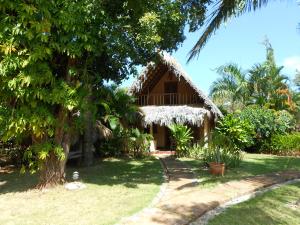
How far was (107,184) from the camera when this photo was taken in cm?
967

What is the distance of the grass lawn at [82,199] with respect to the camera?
6621mm

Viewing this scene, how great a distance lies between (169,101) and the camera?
2194cm

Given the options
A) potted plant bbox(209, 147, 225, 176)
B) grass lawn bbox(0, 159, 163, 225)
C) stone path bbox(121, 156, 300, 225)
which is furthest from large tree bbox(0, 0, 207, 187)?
potted plant bbox(209, 147, 225, 176)

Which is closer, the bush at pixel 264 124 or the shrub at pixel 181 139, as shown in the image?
the shrub at pixel 181 139

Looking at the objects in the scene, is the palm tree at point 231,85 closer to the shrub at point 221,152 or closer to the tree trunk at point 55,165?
the shrub at point 221,152

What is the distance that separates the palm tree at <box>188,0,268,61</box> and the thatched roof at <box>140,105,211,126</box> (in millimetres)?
9159

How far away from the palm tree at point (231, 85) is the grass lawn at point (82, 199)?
14.8 m

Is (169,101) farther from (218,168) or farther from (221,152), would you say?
(218,168)

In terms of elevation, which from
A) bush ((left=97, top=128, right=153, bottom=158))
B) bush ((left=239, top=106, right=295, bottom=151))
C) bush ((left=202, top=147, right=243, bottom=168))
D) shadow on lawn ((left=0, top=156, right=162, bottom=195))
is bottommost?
shadow on lawn ((left=0, top=156, right=162, bottom=195))

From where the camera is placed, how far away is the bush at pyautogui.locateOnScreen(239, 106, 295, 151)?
19.6 m

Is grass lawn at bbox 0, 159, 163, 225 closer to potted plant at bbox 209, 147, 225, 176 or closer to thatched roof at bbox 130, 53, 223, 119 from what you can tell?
potted plant at bbox 209, 147, 225, 176

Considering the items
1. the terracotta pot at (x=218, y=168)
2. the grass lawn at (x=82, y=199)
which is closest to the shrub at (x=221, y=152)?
the terracotta pot at (x=218, y=168)

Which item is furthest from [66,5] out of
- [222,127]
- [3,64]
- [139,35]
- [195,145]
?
[195,145]

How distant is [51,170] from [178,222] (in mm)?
4058
